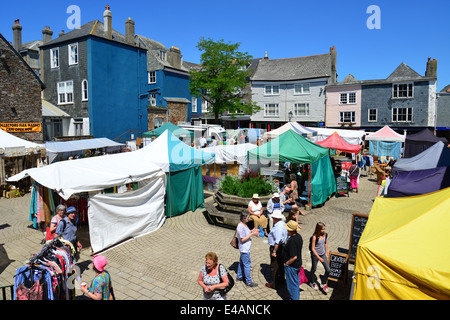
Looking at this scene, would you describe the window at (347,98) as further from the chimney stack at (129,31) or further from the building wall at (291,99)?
the chimney stack at (129,31)

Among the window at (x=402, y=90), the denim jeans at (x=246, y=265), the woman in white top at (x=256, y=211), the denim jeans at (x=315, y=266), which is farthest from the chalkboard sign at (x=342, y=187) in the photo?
the window at (x=402, y=90)

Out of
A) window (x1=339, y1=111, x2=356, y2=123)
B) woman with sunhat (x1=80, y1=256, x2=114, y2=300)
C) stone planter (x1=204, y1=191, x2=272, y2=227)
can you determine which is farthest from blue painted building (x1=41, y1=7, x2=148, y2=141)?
woman with sunhat (x1=80, y1=256, x2=114, y2=300)

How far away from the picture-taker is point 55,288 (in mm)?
5230

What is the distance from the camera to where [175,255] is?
29.0 ft

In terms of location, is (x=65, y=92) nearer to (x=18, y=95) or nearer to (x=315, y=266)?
(x=18, y=95)

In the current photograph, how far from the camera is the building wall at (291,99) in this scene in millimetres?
39719

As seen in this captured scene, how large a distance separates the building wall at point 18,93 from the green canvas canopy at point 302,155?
687 inches

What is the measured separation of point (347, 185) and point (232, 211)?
297 inches

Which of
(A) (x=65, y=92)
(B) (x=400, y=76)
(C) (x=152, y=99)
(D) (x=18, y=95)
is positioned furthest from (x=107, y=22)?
(B) (x=400, y=76)

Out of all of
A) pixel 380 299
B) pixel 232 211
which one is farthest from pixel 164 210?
pixel 380 299

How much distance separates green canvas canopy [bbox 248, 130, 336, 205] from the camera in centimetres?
1309

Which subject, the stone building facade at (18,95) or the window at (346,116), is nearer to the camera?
the stone building facade at (18,95)

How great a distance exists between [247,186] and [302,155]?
3089mm
